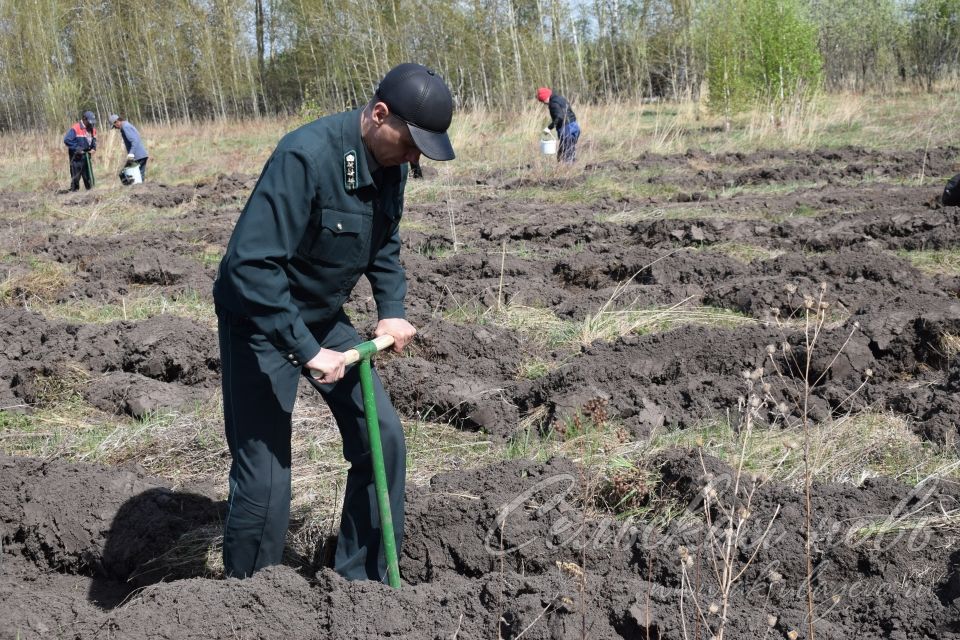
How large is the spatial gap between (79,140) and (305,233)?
16425 millimetres

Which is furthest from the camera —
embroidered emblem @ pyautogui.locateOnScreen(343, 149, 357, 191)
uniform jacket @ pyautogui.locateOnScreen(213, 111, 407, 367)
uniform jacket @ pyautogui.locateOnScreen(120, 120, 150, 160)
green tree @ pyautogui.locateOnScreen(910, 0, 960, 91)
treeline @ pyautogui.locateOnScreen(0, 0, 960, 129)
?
green tree @ pyautogui.locateOnScreen(910, 0, 960, 91)

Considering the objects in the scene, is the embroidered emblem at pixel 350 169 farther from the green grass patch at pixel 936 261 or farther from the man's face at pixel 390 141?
the green grass patch at pixel 936 261

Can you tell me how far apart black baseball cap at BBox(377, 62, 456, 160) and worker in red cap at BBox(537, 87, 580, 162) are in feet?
40.6

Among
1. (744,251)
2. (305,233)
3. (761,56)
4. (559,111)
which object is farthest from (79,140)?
(305,233)

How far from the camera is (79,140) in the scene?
1708cm

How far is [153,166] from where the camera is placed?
21.9 m

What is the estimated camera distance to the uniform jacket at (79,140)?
17.1 metres

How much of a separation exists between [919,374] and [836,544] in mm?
2334

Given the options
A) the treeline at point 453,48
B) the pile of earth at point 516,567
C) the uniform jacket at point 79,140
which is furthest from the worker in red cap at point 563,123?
the pile of earth at point 516,567

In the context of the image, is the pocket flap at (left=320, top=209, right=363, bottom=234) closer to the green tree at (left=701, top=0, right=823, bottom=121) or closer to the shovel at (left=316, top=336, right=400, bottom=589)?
the shovel at (left=316, top=336, right=400, bottom=589)

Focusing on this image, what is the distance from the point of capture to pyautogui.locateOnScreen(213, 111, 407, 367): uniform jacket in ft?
8.45

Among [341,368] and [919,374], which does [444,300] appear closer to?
[919,374]

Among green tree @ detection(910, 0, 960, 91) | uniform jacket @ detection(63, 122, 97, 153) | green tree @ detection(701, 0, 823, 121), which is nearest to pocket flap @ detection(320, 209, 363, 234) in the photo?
uniform jacket @ detection(63, 122, 97, 153)

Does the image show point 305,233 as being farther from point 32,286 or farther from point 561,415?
point 32,286
